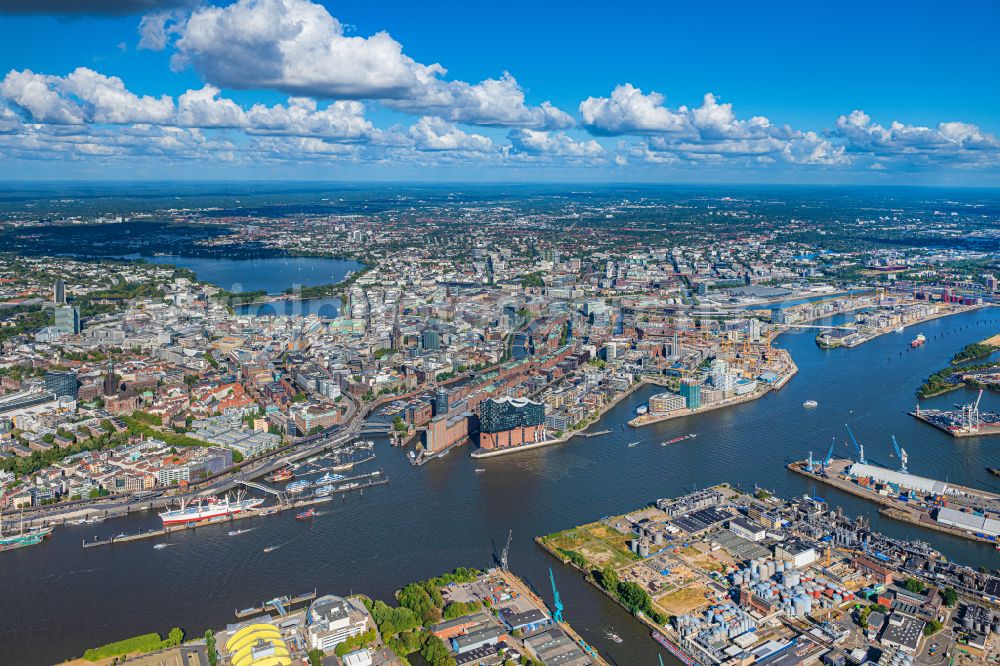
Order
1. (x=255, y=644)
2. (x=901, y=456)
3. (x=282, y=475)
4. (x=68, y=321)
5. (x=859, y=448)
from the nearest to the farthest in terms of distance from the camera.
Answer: (x=255, y=644) < (x=282, y=475) < (x=901, y=456) < (x=859, y=448) < (x=68, y=321)

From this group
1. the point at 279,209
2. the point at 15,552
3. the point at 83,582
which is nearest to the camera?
the point at 83,582

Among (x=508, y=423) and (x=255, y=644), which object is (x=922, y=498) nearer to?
(x=508, y=423)

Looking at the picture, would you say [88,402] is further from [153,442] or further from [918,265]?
[918,265]

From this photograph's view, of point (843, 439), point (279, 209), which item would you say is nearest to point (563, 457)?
point (843, 439)

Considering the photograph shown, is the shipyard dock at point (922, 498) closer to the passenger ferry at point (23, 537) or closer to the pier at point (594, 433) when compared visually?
the pier at point (594, 433)

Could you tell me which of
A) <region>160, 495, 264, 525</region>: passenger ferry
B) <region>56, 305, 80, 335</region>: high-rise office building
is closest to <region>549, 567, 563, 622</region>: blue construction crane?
<region>160, 495, 264, 525</region>: passenger ferry

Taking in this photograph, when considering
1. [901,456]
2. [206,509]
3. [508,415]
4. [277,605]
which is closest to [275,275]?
[508,415]

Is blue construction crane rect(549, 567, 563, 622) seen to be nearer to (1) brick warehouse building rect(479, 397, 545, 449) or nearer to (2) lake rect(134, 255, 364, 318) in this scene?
(1) brick warehouse building rect(479, 397, 545, 449)
